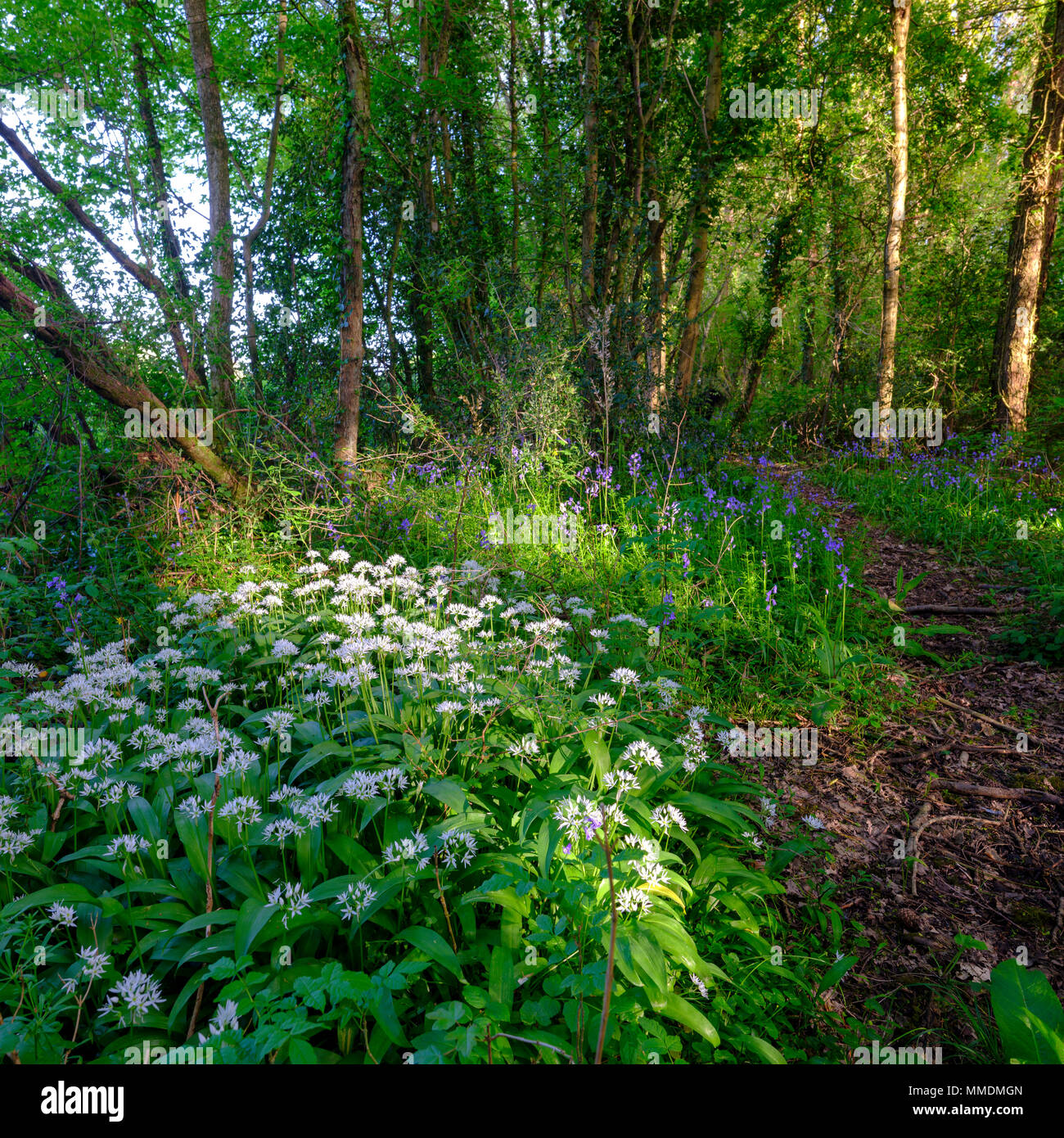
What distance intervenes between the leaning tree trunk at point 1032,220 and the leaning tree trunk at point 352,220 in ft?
27.0

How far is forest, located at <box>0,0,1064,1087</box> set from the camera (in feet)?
5.55

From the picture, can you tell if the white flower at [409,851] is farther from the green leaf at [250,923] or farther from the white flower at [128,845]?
the white flower at [128,845]

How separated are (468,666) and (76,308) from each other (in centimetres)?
481

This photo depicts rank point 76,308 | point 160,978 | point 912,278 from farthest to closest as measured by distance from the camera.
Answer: point 912,278, point 76,308, point 160,978

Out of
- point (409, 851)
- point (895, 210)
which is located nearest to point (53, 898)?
point (409, 851)

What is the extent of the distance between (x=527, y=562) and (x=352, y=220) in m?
3.69

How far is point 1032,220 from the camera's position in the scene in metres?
8.12

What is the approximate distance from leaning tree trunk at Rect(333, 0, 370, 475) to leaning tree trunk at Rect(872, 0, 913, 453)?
7.18 meters

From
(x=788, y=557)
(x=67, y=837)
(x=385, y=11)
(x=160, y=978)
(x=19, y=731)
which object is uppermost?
(x=385, y=11)

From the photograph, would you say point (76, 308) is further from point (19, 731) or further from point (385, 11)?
point (385, 11)

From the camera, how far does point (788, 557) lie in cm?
468

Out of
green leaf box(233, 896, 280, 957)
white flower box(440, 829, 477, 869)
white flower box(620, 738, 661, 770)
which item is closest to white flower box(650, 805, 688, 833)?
white flower box(620, 738, 661, 770)

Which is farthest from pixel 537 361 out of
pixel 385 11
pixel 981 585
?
pixel 385 11

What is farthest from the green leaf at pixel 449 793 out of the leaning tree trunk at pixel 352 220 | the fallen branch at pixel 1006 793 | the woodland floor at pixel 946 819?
the leaning tree trunk at pixel 352 220
